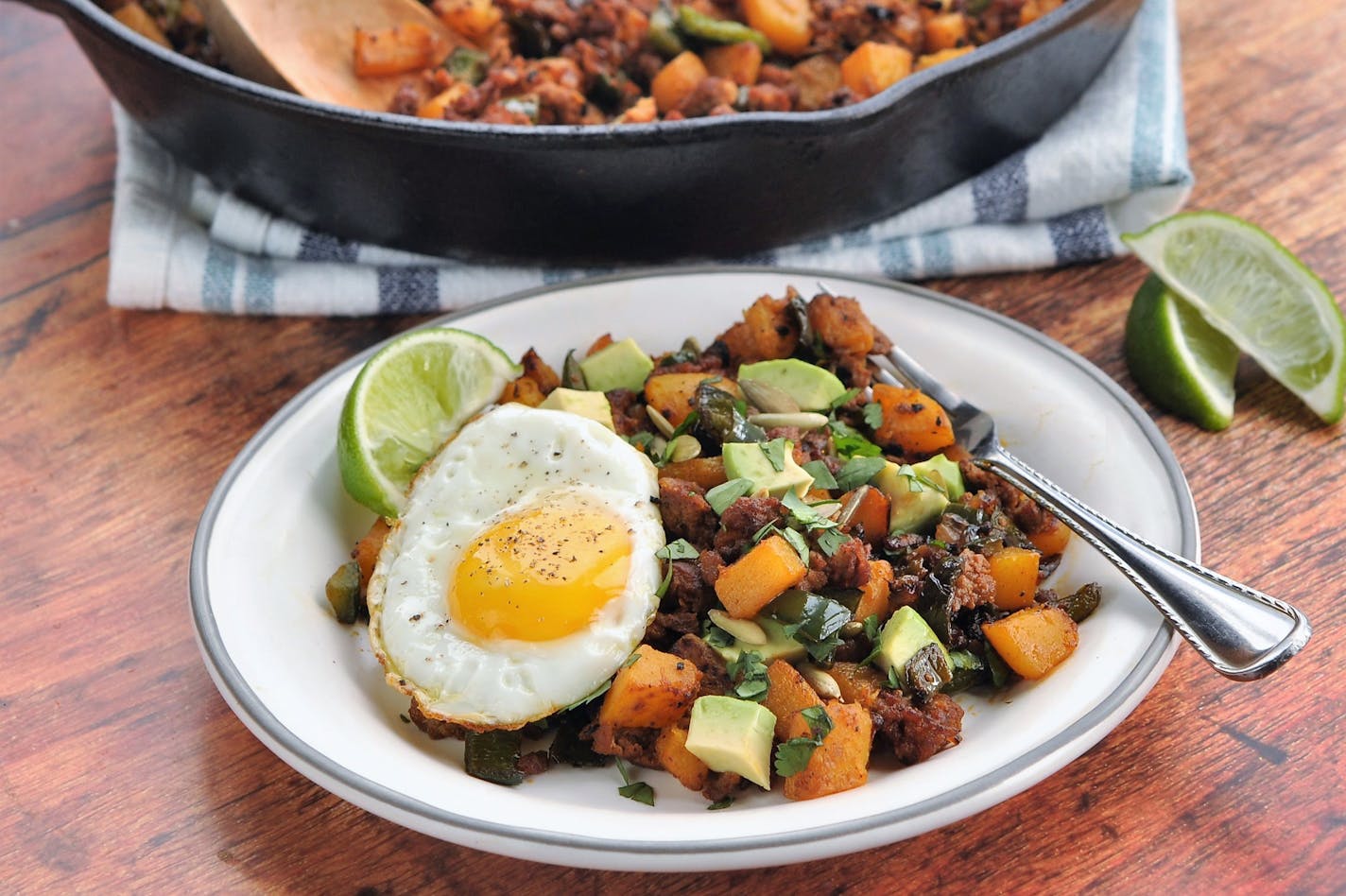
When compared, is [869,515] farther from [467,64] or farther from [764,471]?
[467,64]

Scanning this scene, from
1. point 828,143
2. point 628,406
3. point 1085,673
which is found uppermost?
point 828,143

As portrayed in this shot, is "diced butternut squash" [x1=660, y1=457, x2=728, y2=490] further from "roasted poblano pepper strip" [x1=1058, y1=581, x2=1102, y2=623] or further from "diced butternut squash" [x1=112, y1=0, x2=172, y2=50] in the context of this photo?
"diced butternut squash" [x1=112, y1=0, x2=172, y2=50]

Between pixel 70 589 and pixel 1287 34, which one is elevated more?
pixel 1287 34

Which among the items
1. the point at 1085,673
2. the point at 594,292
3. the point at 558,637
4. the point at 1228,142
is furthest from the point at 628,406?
the point at 1228,142

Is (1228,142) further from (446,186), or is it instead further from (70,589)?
(70,589)

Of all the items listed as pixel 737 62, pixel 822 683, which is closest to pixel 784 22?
pixel 737 62

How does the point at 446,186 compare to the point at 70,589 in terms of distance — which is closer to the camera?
the point at 70,589

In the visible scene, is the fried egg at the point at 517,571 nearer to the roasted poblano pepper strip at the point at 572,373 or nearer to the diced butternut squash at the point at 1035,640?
the roasted poblano pepper strip at the point at 572,373
